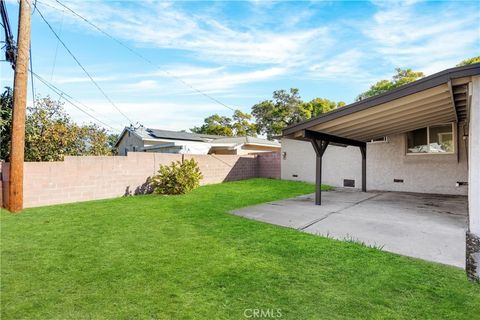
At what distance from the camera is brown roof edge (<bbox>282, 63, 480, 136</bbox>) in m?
3.71

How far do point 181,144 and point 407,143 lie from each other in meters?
12.8

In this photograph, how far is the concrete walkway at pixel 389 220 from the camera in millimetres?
3947

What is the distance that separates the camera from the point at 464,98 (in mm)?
5352

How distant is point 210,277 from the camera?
3.04 meters

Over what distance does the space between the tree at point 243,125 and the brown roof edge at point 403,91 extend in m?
26.5

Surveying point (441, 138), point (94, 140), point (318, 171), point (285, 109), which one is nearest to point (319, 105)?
point (285, 109)

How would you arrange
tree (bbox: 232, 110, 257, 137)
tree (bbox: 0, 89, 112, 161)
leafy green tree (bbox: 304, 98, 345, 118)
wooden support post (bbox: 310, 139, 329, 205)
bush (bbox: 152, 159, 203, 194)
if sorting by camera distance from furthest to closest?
1. tree (bbox: 232, 110, 257, 137)
2. leafy green tree (bbox: 304, 98, 345, 118)
3. bush (bbox: 152, 159, 203, 194)
4. tree (bbox: 0, 89, 112, 161)
5. wooden support post (bbox: 310, 139, 329, 205)

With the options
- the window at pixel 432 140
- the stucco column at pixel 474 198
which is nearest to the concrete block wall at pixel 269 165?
the window at pixel 432 140

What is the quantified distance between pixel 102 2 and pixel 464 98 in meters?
10.7

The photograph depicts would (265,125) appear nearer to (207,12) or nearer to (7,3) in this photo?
(207,12)

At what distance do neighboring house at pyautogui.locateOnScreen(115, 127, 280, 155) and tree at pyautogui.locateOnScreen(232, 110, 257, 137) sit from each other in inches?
423

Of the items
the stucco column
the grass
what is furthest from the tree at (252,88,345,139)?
the stucco column

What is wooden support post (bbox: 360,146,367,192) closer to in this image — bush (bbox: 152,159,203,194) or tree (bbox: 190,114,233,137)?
bush (bbox: 152,159,203,194)

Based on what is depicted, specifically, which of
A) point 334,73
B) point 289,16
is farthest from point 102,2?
point 334,73
